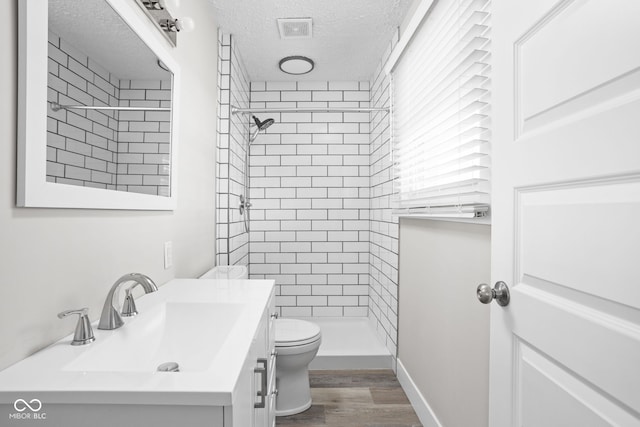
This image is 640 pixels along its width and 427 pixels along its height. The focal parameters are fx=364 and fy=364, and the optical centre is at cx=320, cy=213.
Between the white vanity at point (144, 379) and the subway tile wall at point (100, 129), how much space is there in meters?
0.43

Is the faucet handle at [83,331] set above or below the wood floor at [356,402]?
above

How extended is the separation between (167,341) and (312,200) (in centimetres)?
241

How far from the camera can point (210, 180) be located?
2303 millimetres

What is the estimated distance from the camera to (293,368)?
208 centimetres

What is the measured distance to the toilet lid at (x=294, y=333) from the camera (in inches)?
79.9

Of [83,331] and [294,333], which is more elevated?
[83,331]

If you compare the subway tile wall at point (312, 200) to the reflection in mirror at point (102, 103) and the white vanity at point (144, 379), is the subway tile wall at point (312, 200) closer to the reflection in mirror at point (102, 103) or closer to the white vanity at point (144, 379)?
the reflection in mirror at point (102, 103)

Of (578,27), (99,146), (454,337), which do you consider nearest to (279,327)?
(454,337)

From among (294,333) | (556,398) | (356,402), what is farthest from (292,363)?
(556,398)

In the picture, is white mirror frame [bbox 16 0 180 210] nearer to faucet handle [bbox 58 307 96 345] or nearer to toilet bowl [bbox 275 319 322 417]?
faucet handle [bbox 58 307 96 345]

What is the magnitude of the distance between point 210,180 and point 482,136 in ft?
5.31

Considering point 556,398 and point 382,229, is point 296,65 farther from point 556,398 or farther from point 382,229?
point 556,398

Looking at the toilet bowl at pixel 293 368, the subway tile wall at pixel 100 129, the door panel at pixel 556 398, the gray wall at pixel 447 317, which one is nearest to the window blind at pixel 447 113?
the gray wall at pixel 447 317

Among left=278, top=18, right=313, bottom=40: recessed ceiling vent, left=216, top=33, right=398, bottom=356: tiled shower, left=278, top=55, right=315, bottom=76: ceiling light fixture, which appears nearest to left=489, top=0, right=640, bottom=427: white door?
left=278, top=18, right=313, bottom=40: recessed ceiling vent
